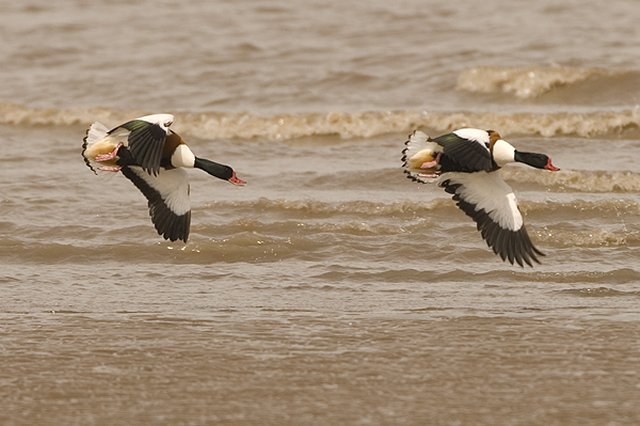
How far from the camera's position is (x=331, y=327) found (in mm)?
7934

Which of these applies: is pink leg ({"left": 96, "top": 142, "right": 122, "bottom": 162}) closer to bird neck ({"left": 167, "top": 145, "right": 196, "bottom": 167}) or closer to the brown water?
bird neck ({"left": 167, "top": 145, "right": 196, "bottom": 167})

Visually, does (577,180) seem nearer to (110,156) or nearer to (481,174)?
(481,174)

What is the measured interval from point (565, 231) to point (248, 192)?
8.62ft

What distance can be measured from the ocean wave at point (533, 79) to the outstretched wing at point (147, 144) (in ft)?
24.1

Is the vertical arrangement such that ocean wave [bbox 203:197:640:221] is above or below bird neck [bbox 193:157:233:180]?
below

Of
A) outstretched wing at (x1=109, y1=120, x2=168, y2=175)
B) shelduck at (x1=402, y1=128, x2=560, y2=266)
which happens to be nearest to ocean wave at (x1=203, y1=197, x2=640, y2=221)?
shelduck at (x1=402, y1=128, x2=560, y2=266)

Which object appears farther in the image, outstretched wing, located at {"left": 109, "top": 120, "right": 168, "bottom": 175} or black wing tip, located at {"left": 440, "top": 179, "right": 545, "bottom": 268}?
black wing tip, located at {"left": 440, "top": 179, "right": 545, "bottom": 268}

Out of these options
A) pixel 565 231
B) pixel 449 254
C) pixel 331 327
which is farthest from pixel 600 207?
pixel 331 327

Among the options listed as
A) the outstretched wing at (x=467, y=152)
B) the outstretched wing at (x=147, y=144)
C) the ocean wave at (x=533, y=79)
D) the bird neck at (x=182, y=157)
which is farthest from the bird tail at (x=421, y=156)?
the ocean wave at (x=533, y=79)

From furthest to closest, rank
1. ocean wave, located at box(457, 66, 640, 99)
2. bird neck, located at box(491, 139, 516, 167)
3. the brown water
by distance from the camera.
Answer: ocean wave, located at box(457, 66, 640, 99) < bird neck, located at box(491, 139, 516, 167) < the brown water

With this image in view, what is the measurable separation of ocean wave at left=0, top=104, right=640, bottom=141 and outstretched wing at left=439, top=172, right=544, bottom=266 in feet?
15.5

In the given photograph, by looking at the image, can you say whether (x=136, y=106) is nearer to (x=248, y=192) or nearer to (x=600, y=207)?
(x=248, y=192)

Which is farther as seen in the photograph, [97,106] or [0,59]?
[0,59]

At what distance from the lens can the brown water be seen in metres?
6.91
